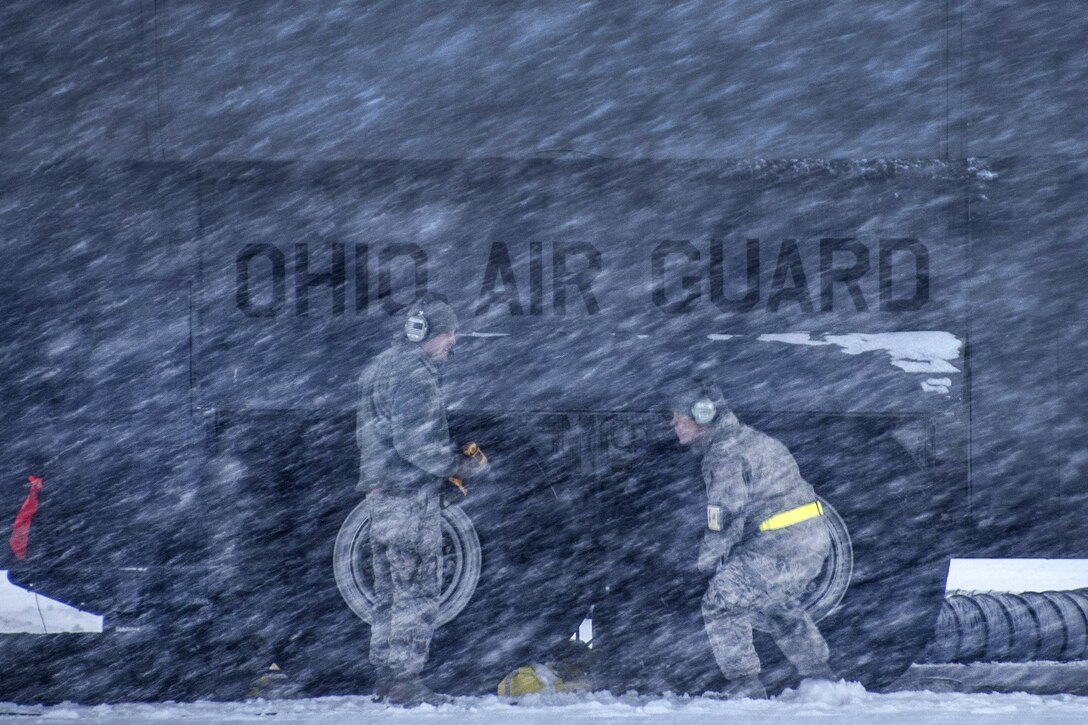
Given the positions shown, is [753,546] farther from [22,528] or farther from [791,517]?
[22,528]

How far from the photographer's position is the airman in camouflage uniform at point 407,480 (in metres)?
4.76

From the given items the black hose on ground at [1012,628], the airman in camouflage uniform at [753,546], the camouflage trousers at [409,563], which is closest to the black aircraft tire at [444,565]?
the camouflage trousers at [409,563]

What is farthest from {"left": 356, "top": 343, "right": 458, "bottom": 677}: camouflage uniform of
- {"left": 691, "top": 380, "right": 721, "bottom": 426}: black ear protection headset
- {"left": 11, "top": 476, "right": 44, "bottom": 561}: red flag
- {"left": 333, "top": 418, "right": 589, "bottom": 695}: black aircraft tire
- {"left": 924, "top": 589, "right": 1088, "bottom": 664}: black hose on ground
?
{"left": 924, "top": 589, "right": 1088, "bottom": 664}: black hose on ground

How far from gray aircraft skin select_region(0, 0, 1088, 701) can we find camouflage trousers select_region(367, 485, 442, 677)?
183 millimetres

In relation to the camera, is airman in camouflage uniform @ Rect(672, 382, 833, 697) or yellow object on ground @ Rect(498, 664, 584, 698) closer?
airman in camouflage uniform @ Rect(672, 382, 833, 697)

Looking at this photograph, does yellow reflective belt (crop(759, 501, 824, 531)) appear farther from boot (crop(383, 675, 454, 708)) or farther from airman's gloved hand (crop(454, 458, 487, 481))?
boot (crop(383, 675, 454, 708))

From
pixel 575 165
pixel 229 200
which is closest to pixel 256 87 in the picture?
pixel 229 200

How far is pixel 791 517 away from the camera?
15.9ft

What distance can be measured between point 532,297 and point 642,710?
167cm

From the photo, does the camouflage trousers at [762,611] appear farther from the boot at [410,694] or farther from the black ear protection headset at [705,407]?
the boot at [410,694]

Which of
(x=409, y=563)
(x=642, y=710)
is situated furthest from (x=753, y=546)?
(x=409, y=563)

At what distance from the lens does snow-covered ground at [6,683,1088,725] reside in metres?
4.36

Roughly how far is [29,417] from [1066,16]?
4.49 metres

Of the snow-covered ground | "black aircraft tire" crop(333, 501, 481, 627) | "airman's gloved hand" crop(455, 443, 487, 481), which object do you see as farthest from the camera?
"black aircraft tire" crop(333, 501, 481, 627)
